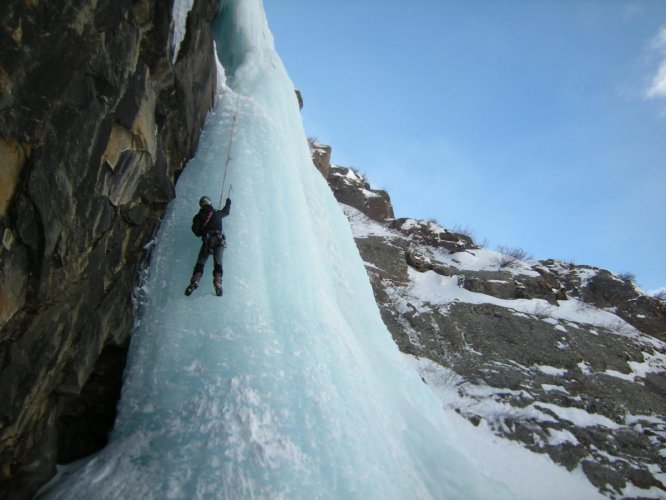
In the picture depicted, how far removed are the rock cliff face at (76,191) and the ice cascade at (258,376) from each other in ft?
1.18

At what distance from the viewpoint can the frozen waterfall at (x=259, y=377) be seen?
10.3ft

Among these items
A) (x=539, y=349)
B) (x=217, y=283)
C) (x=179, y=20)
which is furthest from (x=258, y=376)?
(x=539, y=349)

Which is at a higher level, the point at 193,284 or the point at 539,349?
the point at 539,349

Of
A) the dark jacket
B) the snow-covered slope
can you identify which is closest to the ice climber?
the dark jacket

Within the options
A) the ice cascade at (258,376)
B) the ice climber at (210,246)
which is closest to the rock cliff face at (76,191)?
the ice cascade at (258,376)

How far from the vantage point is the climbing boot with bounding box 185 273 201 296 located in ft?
12.5

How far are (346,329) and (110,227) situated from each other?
2888mm

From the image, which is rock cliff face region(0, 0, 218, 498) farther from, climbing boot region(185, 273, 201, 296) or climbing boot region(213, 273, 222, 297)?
climbing boot region(213, 273, 222, 297)

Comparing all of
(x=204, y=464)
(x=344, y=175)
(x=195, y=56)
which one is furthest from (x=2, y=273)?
(x=344, y=175)

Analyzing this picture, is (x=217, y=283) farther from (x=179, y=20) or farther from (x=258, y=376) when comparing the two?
(x=179, y=20)

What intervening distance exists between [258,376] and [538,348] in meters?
10.4

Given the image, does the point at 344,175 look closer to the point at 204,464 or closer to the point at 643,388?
the point at 643,388

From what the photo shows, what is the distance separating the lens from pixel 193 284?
12.5 ft

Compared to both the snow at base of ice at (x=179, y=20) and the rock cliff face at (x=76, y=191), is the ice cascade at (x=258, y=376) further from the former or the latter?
the snow at base of ice at (x=179, y=20)
